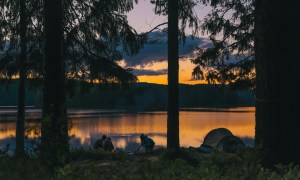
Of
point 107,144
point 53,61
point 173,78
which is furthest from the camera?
Answer: point 107,144

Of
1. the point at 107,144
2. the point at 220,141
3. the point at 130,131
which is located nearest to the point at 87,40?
the point at 107,144

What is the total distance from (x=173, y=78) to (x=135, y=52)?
151cm

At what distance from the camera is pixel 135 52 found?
1388 cm

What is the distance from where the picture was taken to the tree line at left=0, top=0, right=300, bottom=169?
17.9 ft

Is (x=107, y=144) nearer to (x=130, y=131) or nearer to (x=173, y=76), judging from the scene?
(x=173, y=76)

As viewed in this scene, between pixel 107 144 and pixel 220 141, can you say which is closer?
pixel 107 144

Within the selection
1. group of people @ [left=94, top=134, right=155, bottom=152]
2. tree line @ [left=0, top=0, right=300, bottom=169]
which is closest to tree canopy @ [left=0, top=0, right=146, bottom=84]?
tree line @ [left=0, top=0, right=300, bottom=169]

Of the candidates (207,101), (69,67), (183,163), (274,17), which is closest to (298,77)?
(274,17)

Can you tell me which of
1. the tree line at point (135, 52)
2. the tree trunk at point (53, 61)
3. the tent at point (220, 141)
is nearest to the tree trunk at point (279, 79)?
the tree line at point (135, 52)

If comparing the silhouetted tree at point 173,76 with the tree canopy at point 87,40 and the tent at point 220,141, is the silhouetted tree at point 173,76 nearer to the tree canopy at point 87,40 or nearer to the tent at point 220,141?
the tree canopy at point 87,40

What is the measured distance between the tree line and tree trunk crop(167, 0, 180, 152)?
0.03m

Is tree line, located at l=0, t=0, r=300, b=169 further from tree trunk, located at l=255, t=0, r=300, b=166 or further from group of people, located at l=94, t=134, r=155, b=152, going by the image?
group of people, located at l=94, t=134, r=155, b=152

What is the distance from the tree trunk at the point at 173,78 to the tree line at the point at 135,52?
3 centimetres

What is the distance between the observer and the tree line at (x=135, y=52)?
5.44 metres
